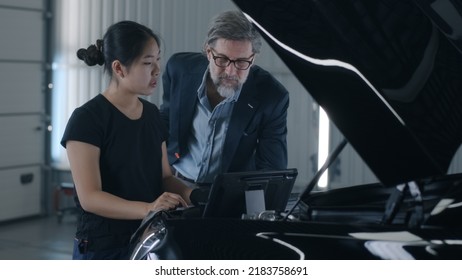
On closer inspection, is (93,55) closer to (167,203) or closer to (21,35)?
(167,203)

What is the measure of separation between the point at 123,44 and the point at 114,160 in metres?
0.37

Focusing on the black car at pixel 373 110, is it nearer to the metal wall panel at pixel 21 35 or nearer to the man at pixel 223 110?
the man at pixel 223 110

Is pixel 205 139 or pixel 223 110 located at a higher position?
pixel 223 110

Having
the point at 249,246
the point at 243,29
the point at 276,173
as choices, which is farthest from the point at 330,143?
the point at 249,246

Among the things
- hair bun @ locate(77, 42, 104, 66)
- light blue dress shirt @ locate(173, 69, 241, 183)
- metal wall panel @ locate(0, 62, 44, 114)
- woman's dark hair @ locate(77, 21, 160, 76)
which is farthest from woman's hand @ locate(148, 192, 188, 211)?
metal wall panel @ locate(0, 62, 44, 114)

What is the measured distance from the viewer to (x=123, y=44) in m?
2.62

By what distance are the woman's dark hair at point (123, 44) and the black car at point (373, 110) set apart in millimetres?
592

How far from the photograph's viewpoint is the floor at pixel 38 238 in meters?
6.69

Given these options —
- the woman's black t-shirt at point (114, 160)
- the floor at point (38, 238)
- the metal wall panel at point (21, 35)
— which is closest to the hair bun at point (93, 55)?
the woman's black t-shirt at point (114, 160)

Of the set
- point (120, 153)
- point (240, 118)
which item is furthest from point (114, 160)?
point (240, 118)

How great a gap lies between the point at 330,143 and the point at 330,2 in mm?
5255

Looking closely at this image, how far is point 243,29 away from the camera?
10.4ft

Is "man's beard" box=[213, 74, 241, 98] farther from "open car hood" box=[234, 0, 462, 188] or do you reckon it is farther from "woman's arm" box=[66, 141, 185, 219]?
"open car hood" box=[234, 0, 462, 188]
